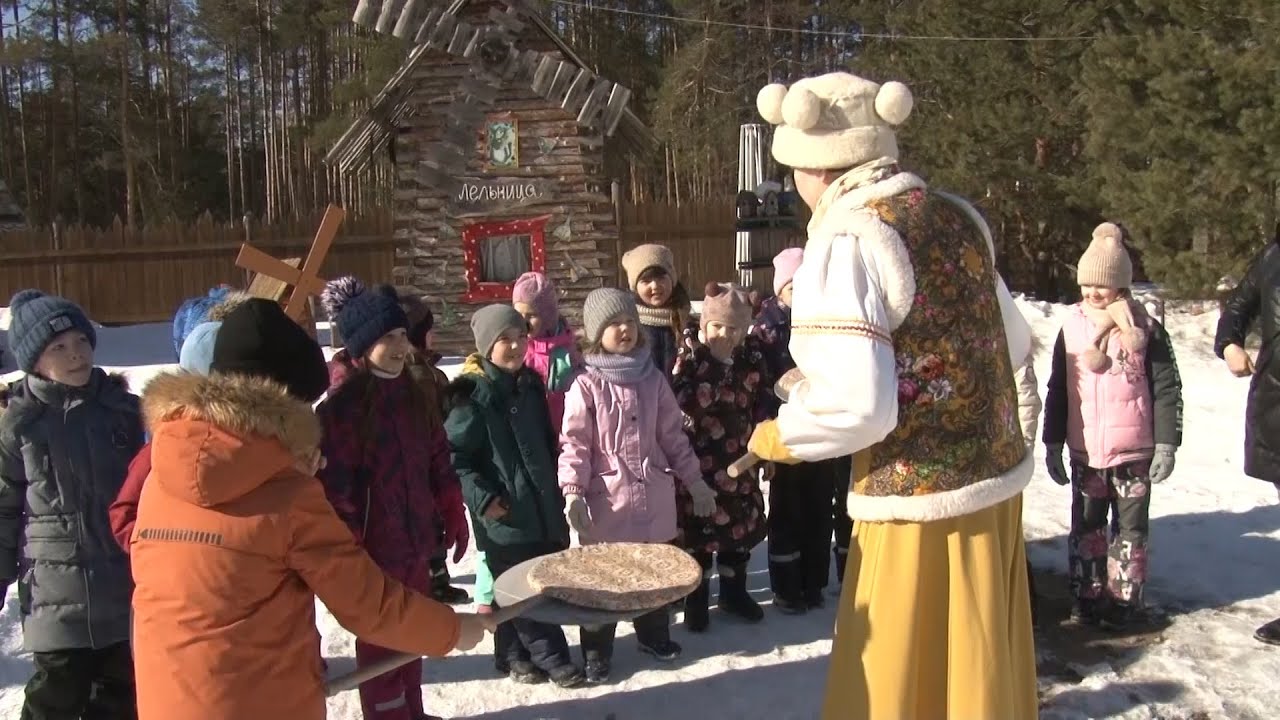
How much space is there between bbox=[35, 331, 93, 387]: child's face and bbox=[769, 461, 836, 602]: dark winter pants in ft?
9.41

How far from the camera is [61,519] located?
3.27 m

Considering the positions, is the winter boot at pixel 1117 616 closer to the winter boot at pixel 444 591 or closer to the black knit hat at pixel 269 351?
the winter boot at pixel 444 591

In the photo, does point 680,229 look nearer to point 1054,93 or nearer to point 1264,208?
point 1054,93

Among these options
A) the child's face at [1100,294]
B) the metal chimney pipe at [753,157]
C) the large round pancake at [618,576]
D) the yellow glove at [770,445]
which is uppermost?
the metal chimney pipe at [753,157]

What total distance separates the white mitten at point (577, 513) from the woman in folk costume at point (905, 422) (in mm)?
1519

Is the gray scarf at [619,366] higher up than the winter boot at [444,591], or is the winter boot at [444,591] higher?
the gray scarf at [619,366]

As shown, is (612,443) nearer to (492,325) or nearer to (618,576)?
(492,325)

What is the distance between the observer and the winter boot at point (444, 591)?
505 centimetres

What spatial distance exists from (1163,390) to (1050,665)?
126cm

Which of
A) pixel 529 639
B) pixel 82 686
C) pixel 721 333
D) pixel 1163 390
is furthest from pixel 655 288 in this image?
pixel 82 686

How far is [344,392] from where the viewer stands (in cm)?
342

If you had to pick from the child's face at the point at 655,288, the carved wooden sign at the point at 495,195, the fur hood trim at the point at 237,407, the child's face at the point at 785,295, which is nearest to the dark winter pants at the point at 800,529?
the child's face at the point at 785,295

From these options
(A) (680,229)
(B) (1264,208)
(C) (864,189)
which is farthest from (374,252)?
(C) (864,189)

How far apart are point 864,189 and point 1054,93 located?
15860 millimetres
